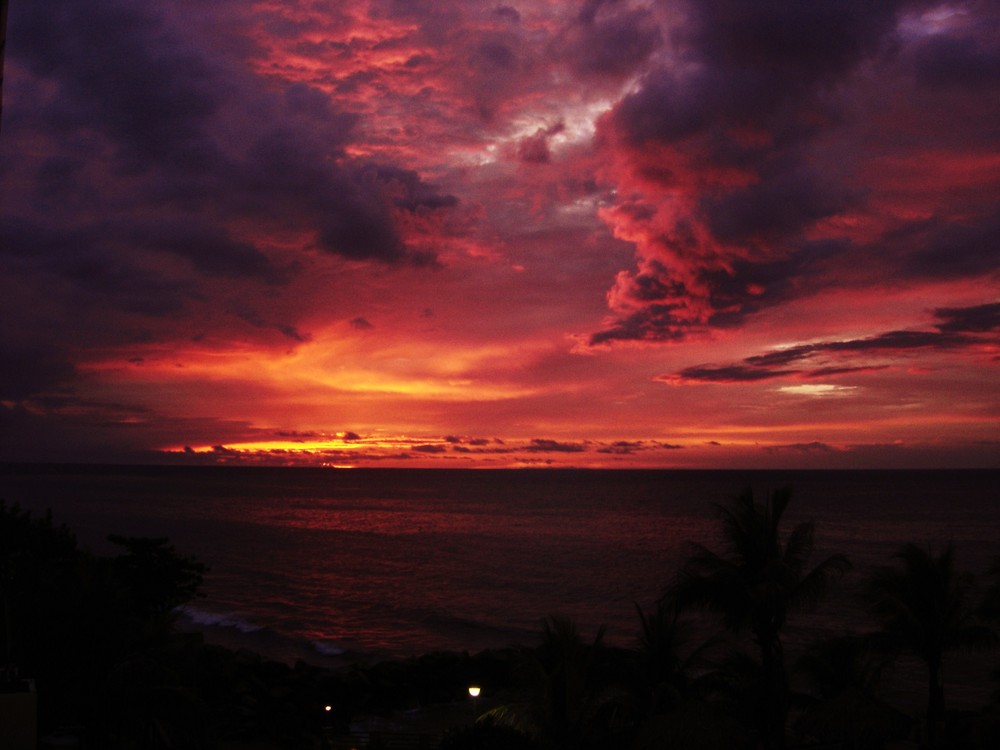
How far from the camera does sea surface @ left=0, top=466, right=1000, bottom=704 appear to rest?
4578 centimetres

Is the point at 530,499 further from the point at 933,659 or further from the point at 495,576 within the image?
the point at 933,659

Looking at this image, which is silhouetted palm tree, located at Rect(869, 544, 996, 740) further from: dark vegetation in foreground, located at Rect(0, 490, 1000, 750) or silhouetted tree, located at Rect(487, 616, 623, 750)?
silhouetted tree, located at Rect(487, 616, 623, 750)

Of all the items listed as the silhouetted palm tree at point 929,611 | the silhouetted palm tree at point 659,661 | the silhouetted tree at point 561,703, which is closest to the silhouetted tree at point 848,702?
the silhouetted palm tree at point 929,611

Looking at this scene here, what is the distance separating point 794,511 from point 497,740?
122m

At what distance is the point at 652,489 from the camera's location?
195500mm

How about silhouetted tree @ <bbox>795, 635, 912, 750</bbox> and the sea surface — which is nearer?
silhouetted tree @ <bbox>795, 635, 912, 750</bbox>

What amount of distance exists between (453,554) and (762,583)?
217 ft

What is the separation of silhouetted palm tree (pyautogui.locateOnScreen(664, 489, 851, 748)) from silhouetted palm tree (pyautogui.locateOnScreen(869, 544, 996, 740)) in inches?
131

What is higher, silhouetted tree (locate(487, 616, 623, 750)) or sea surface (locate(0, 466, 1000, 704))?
silhouetted tree (locate(487, 616, 623, 750))

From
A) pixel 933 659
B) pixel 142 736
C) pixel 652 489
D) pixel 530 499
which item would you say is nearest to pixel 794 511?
pixel 530 499

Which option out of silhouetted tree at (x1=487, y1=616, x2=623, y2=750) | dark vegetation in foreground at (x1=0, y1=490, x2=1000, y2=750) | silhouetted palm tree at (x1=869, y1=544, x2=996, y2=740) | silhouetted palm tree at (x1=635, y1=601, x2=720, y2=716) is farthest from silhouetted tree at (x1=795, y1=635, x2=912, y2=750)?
silhouetted tree at (x1=487, y1=616, x2=623, y2=750)

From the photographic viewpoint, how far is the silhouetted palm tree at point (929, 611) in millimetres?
19203

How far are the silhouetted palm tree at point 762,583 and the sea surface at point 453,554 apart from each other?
1.46 metres

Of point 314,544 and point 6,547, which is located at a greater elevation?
point 6,547
